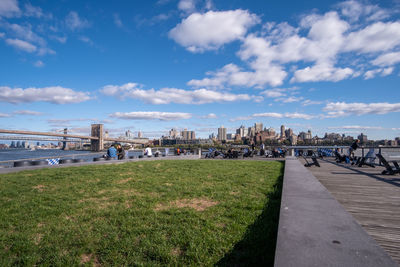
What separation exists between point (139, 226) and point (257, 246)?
2260 millimetres

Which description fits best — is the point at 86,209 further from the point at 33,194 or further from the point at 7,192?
the point at 7,192

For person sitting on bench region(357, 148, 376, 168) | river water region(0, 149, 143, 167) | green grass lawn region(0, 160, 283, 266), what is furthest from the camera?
river water region(0, 149, 143, 167)

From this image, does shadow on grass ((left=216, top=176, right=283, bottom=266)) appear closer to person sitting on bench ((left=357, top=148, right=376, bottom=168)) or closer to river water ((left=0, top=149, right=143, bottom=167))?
person sitting on bench ((left=357, top=148, right=376, bottom=168))

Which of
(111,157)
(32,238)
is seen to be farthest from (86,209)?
(111,157)

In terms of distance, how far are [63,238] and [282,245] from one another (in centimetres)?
372

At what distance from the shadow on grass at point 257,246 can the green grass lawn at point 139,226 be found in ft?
0.04

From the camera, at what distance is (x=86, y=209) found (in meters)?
5.25

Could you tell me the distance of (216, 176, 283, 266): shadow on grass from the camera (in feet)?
9.82

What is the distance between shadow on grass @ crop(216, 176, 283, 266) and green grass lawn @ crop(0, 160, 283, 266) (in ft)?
0.04

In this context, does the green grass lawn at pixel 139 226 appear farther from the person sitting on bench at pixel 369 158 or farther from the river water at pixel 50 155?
the person sitting on bench at pixel 369 158

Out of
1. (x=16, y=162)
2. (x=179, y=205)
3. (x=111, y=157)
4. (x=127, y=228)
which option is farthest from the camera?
(x=111, y=157)

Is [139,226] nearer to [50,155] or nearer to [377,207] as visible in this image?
[377,207]

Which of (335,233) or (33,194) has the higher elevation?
(335,233)

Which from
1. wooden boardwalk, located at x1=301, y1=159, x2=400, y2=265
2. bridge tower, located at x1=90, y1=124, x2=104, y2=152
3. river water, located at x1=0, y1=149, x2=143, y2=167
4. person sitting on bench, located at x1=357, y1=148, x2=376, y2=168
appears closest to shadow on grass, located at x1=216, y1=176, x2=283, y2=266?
wooden boardwalk, located at x1=301, y1=159, x2=400, y2=265
